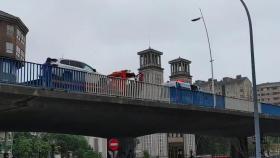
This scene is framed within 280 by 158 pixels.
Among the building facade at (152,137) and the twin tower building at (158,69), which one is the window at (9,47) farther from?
the building facade at (152,137)

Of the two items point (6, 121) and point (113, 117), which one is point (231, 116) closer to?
point (113, 117)

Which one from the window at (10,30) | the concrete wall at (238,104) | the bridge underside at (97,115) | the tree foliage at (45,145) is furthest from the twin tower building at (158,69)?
the bridge underside at (97,115)

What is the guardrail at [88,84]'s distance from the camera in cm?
1822

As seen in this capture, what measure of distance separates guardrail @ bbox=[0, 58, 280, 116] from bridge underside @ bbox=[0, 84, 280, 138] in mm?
473

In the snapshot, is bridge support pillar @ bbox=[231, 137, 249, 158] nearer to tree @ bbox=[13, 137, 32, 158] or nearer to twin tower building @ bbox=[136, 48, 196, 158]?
tree @ bbox=[13, 137, 32, 158]

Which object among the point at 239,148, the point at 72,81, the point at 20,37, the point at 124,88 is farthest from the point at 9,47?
the point at 72,81

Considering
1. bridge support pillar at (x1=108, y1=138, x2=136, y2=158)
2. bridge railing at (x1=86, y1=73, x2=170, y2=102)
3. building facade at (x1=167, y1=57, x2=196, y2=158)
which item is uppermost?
bridge railing at (x1=86, y1=73, x2=170, y2=102)

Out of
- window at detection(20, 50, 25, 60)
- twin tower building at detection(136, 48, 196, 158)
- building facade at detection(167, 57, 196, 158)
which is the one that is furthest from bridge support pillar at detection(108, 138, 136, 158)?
building facade at detection(167, 57, 196, 158)

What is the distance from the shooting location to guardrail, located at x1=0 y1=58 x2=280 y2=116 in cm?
1822

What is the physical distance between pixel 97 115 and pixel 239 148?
26.0 m

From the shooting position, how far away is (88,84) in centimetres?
2083

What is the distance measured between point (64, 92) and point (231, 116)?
51.7ft

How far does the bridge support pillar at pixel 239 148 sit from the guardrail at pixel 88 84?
18.7 m

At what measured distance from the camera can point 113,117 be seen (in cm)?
2456
